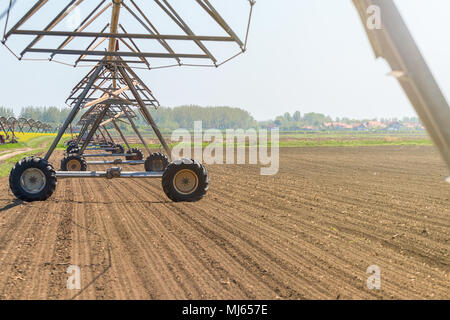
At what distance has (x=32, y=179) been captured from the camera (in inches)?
348

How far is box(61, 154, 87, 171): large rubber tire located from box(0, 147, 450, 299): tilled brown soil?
4158 mm

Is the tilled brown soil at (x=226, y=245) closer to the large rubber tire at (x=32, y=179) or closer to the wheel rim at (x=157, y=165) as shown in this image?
the large rubber tire at (x=32, y=179)

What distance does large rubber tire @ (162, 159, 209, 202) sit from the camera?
8.73m

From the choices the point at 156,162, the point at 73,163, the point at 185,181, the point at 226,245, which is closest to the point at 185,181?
the point at 185,181

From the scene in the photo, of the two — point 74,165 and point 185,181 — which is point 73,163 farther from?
point 185,181

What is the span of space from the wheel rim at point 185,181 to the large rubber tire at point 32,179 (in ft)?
7.94

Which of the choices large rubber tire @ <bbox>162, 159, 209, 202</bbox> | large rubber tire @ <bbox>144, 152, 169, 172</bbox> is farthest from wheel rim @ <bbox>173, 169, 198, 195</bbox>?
large rubber tire @ <bbox>144, 152, 169, 172</bbox>

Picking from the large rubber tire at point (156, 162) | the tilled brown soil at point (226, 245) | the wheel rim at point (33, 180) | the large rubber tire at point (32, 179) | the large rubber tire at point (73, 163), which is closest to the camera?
the tilled brown soil at point (226, 245)

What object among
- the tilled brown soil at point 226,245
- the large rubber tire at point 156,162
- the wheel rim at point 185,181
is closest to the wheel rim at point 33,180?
the tilled brown soil at point 226,245

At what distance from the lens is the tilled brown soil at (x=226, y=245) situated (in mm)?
4383
